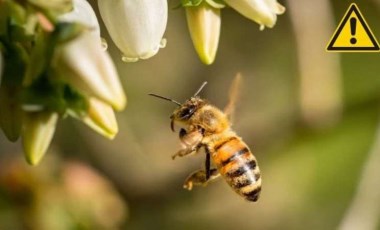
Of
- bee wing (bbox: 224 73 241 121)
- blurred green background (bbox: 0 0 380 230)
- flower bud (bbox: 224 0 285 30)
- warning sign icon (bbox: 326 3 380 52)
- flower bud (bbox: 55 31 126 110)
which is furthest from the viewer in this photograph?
blurred green background (bbox: 0 0 380 230)

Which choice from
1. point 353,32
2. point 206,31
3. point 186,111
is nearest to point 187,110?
point 186,111

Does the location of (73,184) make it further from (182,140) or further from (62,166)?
(182,140)

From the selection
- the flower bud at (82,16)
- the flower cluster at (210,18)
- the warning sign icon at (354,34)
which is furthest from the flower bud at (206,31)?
the warning sign icon at (354,34)

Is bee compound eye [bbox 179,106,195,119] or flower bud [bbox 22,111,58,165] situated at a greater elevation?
flower bud [bbox 22,111,58,165]

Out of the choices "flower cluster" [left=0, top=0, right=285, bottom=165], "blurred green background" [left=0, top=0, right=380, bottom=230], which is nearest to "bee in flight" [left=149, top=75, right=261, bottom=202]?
"flower cluster" [left=0, top=0, right=285, bottom=165]

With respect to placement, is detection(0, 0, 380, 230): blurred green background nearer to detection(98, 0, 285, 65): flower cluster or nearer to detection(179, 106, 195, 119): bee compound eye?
detection(179, 106, 195, 119): bee compound eye

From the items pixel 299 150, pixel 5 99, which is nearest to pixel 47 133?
pixel 5 99

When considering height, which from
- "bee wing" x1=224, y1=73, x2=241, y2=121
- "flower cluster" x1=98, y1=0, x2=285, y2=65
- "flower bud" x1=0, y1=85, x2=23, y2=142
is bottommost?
"bee wing" x1=224, y1=73, x2=241, y2=121
